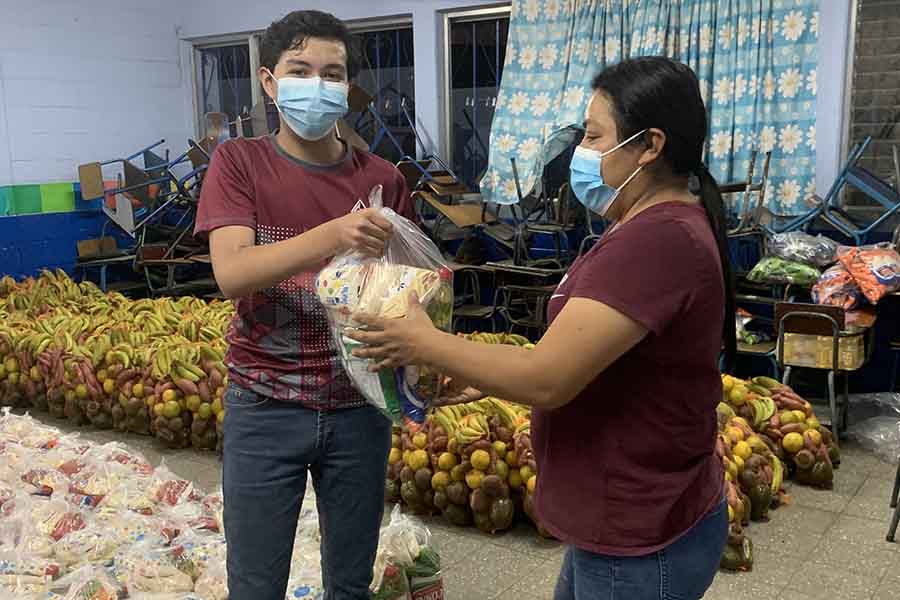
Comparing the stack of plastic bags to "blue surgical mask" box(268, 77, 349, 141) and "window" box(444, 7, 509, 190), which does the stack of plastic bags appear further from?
"window" box(444, 7, 509, 190)

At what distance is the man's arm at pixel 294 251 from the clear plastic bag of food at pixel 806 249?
3.40m

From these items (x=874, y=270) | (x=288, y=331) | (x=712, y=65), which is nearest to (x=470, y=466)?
(x=288, y=331)

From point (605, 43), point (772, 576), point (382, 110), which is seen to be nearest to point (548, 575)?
point (772, 576)

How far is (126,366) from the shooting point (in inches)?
162

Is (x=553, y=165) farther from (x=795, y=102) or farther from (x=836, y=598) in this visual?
(x=836, y=598)

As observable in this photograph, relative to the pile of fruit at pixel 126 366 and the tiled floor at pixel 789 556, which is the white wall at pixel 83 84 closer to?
the pile of fruit at pixel 126 366

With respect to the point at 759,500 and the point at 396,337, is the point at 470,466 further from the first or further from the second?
the point at 396,337

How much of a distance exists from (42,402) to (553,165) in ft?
11.0

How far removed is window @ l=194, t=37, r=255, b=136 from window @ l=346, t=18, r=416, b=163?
1299 mm

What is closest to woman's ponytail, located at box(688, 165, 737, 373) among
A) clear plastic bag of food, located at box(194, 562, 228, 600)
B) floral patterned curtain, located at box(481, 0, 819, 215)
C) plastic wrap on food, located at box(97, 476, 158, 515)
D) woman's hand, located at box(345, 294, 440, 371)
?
woman's hand, located at box(345, 294, 440, 371)

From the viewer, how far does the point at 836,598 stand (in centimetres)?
261

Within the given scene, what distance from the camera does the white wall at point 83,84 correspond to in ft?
21.5

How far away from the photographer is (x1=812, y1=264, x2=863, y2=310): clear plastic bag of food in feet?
13.1

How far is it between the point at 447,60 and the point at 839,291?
11.0 ft
